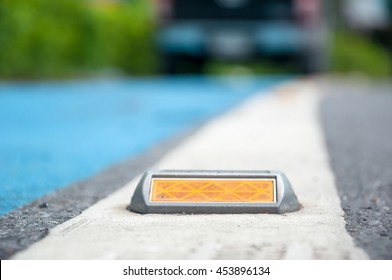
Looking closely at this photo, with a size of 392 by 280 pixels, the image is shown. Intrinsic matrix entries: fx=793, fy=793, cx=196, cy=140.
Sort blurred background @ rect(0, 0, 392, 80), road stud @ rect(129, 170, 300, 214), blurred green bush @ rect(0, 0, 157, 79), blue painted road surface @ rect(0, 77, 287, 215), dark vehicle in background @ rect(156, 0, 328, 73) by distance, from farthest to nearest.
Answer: dark vehicle in background @ rect(156, 0, 328, 73) → blurred background @ rect(0, 0, 392, 80) → blurred green bush @ rect(0, 0, 157, 79) → blue painted road surface @ rect(0, 77, 287, 215) → road stud @ rect(129, 170, 300, 214)

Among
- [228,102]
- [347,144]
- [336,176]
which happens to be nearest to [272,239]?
[336,176]

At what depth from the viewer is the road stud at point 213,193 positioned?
9.53 feet

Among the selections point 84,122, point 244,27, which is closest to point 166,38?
point 244,27

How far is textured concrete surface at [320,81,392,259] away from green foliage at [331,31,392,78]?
10905 mm

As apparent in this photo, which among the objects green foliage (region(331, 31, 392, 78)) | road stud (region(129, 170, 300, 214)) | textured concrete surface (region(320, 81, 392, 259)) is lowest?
green foliage (region(331, 31, 392, 78))

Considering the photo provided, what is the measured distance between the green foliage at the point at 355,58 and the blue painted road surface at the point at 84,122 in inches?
212

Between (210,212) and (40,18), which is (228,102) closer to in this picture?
(40,18)

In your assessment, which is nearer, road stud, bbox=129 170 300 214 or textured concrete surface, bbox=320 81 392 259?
textured concrete surface, bbox=320 81 392 259

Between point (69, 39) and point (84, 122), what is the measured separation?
325 inches

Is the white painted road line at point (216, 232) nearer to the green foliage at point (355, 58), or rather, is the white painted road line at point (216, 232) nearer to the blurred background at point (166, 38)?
the blurred background at point (166, 38)

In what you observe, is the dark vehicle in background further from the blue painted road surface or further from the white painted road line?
the white painted road line

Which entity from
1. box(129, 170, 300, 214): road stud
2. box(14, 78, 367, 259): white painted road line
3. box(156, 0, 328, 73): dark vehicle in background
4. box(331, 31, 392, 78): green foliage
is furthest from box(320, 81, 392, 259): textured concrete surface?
box(331, 31, 392, 78): green foliage

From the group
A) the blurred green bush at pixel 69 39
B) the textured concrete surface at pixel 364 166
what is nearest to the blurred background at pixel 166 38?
the blurred green bush at pixel 69 39

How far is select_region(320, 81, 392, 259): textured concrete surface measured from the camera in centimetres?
267
